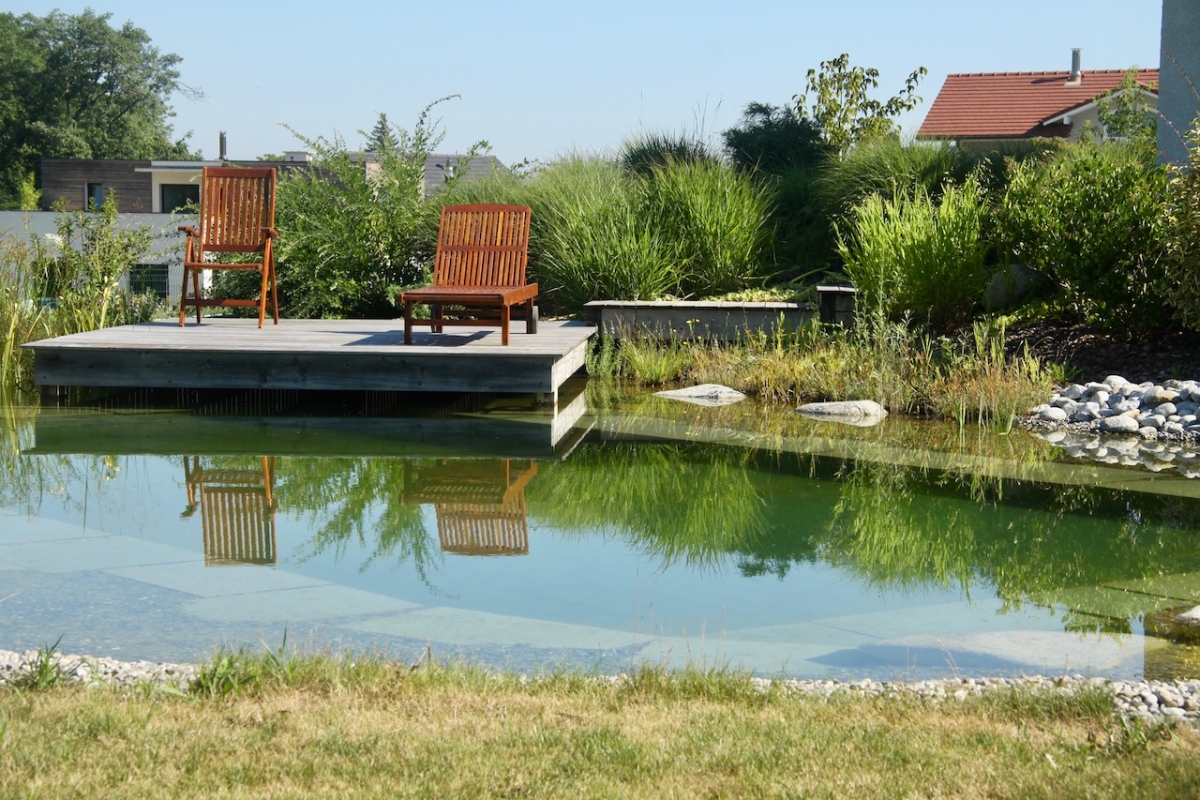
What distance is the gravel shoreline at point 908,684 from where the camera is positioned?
340 cm

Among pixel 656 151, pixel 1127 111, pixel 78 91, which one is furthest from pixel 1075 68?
pixel 78 91

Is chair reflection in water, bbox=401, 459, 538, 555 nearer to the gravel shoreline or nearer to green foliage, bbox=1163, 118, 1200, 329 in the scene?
the gravel shoreline

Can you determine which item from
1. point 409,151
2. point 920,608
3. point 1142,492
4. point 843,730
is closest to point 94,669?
point 843,730

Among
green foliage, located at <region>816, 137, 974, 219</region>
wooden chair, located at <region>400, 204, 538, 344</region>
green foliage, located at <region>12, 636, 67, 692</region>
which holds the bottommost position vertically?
green foliage, located at <region>12, 636, 67, 692</region>

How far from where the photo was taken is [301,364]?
29.5ft

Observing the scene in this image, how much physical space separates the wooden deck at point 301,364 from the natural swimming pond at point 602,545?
352 mm

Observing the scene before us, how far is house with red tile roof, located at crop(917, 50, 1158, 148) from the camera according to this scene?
30469mm

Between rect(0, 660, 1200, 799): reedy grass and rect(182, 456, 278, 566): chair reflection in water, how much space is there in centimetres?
207

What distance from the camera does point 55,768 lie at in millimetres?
2803

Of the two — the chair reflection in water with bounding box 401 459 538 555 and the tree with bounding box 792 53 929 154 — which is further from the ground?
the tree with bounding box 792 53 929 154

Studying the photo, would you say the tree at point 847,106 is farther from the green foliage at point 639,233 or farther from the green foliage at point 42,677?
the green foliage at point 42,677

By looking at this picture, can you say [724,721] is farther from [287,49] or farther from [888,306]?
[287,49]

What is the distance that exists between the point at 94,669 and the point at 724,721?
1.78 m

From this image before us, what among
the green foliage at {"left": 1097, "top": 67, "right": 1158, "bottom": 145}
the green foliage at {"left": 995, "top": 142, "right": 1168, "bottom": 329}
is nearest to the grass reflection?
the green foliage at {"left": 995, "top": 142, "right": 1168, "bottom": 329}
